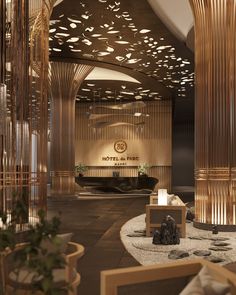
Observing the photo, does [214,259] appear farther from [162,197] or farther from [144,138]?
[144,138]

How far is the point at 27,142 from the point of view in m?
7.54

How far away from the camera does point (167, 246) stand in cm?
621

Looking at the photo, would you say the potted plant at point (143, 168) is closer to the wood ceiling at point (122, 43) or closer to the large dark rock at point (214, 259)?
the wood ceiling at point (122, 43)

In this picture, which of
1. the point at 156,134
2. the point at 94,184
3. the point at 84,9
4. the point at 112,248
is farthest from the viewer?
the point at 156,134

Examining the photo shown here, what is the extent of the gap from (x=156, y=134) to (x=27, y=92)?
53.6ft

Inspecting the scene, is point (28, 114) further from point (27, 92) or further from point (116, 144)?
point (116, 144)

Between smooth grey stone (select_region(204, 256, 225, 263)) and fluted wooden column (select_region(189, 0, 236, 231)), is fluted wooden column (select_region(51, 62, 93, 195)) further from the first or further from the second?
smooth grey stone (select_region(204, 256, 225, 263))

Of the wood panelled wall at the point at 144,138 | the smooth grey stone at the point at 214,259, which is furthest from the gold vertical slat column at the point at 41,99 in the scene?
the wood panelled wall at the point at 144,138

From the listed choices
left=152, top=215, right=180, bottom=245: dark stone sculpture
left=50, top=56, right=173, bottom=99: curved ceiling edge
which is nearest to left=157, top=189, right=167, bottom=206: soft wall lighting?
left=152, top=215, right=180, bottom=245: dark stone sculpture

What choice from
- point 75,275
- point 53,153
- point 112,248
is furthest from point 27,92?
point 53,153

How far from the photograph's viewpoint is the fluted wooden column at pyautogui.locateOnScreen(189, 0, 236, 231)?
782 centimetres

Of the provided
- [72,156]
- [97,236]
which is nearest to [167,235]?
[97,236]

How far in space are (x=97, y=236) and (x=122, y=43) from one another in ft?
23.0

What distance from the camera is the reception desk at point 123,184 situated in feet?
62.6
